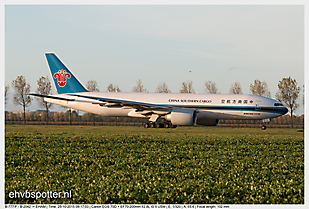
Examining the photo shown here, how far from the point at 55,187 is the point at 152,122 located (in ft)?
83.1

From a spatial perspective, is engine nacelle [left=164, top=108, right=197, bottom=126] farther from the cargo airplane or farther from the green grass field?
the green grass field

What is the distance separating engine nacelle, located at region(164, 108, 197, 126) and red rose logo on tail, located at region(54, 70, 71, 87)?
49.4ft

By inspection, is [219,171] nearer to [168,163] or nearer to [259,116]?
[168,163]

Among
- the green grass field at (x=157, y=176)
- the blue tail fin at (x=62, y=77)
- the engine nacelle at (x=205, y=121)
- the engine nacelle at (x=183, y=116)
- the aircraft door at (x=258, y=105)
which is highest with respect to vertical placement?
the blue tail fin at (x=62, y=77)

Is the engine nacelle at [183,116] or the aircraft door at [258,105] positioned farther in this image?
the aircraft door at [258,105]

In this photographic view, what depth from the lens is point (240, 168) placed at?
11.0 meters

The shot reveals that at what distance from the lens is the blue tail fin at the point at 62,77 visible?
123ft

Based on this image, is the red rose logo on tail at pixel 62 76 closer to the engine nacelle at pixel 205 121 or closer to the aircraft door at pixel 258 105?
the engine nacelle at pixel 205 121

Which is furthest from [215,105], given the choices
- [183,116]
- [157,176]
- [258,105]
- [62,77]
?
[157,176]

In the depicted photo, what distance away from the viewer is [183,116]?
101 feet

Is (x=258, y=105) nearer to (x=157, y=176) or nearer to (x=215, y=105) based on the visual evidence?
(x=215, y=105)

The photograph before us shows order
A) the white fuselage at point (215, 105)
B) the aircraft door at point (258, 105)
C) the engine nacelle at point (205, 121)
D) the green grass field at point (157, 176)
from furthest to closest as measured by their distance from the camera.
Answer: the engine nacelle at point (205, 121), the aircraft door at point (258, 105), the white fuselage at point (215, 105), the green grass field at point (157, 176)

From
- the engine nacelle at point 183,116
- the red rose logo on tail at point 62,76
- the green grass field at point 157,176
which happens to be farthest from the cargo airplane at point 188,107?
the green grass field at point 157,176

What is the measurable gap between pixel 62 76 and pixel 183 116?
676 inches
